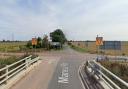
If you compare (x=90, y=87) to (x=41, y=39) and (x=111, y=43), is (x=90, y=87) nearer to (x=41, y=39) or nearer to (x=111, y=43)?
(x=111, y=43)

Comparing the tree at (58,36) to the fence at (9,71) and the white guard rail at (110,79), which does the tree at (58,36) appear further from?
the white guard rail at (110,79)

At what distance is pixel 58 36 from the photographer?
10738 cm

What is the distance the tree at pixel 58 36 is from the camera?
349 ft

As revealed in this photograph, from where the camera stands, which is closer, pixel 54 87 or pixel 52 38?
pixel 54 87

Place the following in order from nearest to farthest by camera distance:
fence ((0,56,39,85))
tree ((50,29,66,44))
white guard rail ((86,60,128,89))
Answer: white guard rail ((86,60,128,89))
fence ((0,56,39,85))
tree ((50,29,66,44))

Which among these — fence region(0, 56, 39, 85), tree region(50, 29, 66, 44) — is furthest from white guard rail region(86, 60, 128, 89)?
tree region(50, 29, 66, 44)

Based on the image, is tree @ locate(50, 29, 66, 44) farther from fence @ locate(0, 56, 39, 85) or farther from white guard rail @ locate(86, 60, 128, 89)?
white guard rail @ locate(86, 60, 128, 89)

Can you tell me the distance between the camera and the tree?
10639cm

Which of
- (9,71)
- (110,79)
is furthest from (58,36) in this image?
(110,79)

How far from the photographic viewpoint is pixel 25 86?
56.7ft

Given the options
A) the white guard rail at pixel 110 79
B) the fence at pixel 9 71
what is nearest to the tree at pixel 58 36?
the fence at pixel 9 71

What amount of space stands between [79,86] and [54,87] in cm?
149

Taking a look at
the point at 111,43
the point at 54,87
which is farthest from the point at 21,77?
the point at 111,43

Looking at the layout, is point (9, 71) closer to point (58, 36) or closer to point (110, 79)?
point (110, 79)
